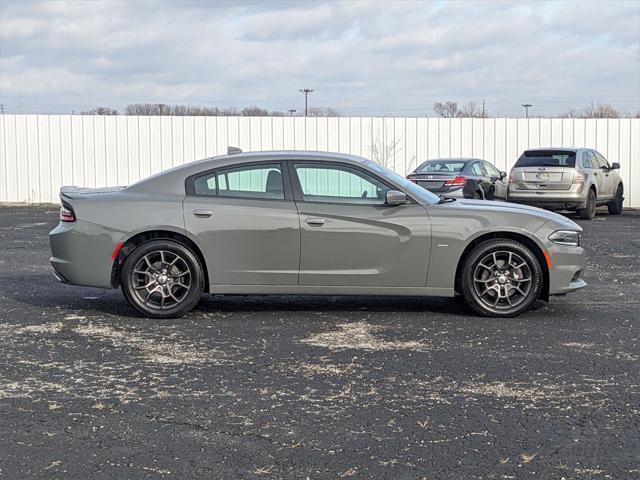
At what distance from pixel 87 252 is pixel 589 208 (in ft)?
45.1

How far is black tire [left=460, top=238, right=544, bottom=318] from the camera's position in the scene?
763 centimetres

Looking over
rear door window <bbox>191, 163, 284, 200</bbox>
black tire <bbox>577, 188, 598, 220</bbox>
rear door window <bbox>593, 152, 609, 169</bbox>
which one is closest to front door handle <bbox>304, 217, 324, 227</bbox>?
rear door window <bbox>191, 163, 284, 200</bbox>

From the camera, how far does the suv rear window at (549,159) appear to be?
18562mm

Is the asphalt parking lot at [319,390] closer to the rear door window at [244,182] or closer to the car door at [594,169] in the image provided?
the rear door window at [244,182]

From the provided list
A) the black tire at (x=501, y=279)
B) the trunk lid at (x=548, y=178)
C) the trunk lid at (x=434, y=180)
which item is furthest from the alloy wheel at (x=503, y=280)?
the trunk lid at (x=548, y=178)

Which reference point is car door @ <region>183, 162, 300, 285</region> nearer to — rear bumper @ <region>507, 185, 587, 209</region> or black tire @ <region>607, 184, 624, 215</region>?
rear bumper @ <region>507, 185, 587, 209</region>

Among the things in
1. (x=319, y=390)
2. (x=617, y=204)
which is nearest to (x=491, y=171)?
(x=617, y=204)

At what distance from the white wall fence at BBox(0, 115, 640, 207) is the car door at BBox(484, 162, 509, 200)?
4.47 metres

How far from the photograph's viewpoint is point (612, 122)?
25.3 meters

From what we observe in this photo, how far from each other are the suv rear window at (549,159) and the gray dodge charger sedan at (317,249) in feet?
36.8

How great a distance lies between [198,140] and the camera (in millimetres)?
25844

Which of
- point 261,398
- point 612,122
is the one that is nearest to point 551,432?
point 261,398

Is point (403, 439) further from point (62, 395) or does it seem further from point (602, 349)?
point (602, 349)

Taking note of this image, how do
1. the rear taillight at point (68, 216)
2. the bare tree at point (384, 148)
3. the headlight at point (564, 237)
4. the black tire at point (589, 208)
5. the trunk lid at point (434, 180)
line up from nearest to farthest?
the headlight at point (564, 237) → the rear taillight at point (68, 216) → the trunk lid at point (434, 180) → the black tire at point (589, 208) → the bare tree at point (384, 148)
